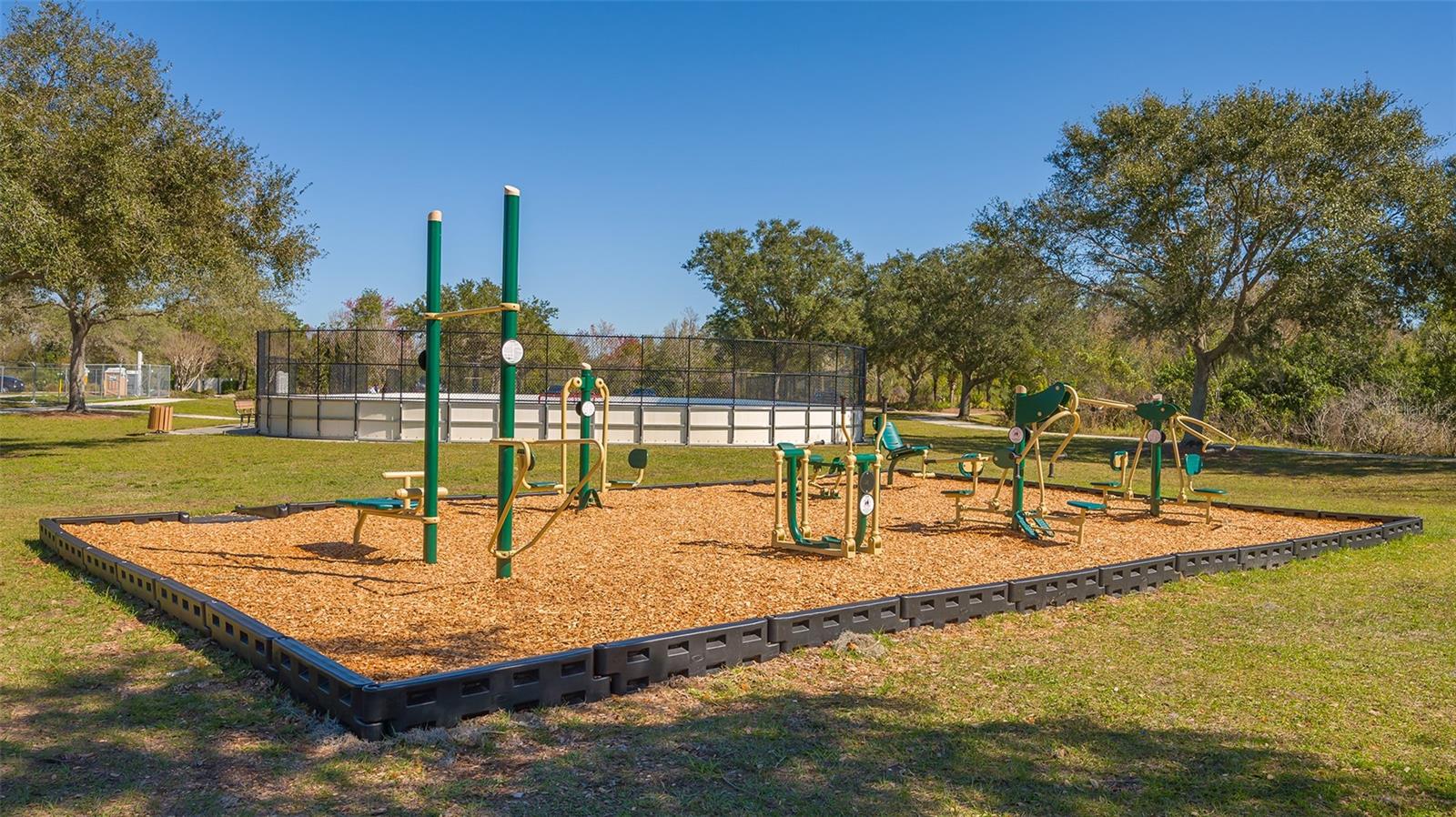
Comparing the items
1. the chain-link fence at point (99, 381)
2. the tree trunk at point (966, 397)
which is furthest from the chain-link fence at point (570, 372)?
the chain-link fence at point (99, 381)

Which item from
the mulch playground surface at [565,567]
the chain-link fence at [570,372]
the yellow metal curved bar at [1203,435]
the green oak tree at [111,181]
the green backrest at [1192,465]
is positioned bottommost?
the mulch playground surface at [565,567]

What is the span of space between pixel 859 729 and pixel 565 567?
145 inches

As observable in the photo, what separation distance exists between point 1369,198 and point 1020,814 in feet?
78.7

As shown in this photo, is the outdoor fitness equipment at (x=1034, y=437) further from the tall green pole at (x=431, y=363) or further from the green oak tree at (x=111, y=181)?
the green oak tree at (x=111, y=181)

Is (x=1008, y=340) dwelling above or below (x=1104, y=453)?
above

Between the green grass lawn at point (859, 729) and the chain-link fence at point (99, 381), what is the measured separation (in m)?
50.0

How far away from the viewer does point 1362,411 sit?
25.2 metres

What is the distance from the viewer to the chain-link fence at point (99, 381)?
4938 cm

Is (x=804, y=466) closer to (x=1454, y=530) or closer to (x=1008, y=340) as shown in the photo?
(x=1454, y=530)

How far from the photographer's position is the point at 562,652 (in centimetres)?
466

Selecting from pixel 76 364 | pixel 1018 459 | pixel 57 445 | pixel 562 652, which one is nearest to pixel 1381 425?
pixel 1018 459

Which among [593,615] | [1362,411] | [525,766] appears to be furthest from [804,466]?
[1362,411]

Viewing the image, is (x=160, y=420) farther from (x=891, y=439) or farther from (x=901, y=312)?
(x=901, y=312)

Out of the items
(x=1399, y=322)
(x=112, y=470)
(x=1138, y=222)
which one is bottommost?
(x=112, y=470)
